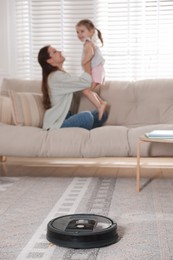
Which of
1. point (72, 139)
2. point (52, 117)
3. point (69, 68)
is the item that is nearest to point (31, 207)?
point (72, 139)

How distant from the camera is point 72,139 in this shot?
11.2ft

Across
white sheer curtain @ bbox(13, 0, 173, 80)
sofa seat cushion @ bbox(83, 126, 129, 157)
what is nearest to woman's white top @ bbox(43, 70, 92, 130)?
sofa seat cushion @ bbox(83, 126, 129, 157)

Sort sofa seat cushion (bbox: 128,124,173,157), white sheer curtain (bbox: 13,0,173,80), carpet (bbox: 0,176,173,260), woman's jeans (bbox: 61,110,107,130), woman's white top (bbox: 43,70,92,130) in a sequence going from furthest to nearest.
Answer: white sheer curtain (bbox: 13,0,173,80) → woman's white top (bbox: 43,70,92,130) → woman's jeans (bbox: 61,110,107,130) → sofa seat cushion (bbox: 128,124,173,157) → carpet (bbox: 0,176,173,260)

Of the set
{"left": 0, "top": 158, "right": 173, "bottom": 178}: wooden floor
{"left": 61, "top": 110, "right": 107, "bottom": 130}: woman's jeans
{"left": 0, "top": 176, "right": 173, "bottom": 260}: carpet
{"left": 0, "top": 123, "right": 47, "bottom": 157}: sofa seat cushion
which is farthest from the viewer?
{"left": 0, "top": 158, "right": 173, "bottom": 178}: wooden floor

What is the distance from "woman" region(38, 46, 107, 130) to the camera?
Answer: 12.3 feet

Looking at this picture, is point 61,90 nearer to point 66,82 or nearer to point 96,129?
point 66,82

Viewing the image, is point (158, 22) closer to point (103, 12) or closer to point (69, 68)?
point (103, 12)

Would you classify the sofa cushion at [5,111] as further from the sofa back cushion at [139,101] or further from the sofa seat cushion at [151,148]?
the sofa seat cushion at [151,148]

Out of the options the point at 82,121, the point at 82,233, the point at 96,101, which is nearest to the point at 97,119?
the point at 96,101

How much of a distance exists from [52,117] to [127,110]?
69 centimetres

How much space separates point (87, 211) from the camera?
2680mm

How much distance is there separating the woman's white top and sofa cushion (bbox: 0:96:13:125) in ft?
0.98

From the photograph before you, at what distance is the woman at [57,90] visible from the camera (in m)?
3.73

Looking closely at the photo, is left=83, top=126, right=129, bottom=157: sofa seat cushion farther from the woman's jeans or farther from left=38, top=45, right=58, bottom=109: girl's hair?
left=38, top=45, right=58, bottom=109: girl's hair
